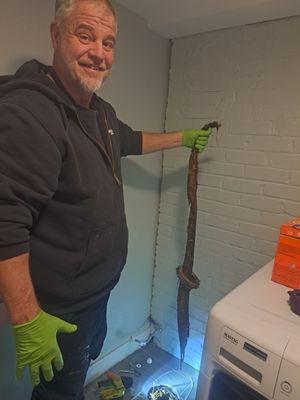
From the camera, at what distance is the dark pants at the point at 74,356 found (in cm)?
108

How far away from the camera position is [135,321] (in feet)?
6.59

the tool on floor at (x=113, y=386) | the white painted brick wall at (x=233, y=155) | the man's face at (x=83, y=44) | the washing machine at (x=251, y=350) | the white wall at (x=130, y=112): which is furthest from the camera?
the tool on floor at (x=113, y=386)

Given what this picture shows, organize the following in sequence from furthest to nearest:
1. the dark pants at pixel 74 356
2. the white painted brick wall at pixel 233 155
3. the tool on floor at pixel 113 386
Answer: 1. the tool on floor at pixel 113 386
2. the white painted brick wall at pixel 233 155
3. the dark pants at pixel 74 356

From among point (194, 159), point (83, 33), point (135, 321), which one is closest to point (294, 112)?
point (194, 159)

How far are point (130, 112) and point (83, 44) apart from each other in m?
0.68

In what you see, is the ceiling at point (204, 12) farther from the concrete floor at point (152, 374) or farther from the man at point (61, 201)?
the concrete floor at point (152, 374)

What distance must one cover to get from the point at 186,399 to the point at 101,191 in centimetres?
130

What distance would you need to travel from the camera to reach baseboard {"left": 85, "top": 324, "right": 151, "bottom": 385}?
177 cm

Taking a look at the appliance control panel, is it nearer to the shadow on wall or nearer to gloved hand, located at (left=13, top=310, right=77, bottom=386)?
gloved hand, located at (left=13, top=310, right=77, bottom=386)

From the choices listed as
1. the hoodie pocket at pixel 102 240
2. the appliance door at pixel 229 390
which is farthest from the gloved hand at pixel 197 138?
the appliance door at pixel 229 390

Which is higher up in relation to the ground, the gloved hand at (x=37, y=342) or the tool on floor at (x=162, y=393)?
the gloved hand at (x=37, y=342)

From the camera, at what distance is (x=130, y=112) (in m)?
1.66

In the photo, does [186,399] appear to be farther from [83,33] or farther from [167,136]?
[83,33]

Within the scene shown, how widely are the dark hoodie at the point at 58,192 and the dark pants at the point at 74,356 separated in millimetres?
77
